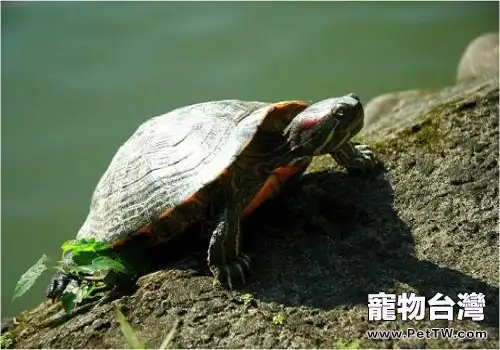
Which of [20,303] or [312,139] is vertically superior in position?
[312,139]

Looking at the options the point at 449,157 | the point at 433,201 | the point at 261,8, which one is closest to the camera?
the point at 433,201

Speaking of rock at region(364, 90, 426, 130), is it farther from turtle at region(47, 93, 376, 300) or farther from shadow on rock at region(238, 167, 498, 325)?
turtle at region(47, 93, 376, 300)

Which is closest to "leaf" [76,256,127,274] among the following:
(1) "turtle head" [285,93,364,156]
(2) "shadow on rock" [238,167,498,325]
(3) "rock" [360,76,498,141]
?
(2) "shadow on rock" [238,167,498,325]

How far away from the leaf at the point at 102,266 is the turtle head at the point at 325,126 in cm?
89

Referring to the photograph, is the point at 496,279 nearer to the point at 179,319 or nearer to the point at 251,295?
the point at 251,295

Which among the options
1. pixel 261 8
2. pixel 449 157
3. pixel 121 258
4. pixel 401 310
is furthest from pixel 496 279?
pixel 261 8

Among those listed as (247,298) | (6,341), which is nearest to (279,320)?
(247,298)

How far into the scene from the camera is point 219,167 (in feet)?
9.16

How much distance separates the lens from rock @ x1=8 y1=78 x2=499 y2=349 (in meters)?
2.47

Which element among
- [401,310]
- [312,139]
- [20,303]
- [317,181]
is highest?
[312,139]

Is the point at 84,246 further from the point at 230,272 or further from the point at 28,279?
the point at 230,272

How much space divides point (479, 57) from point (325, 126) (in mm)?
3636

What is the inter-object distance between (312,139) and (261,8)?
5.61 metres

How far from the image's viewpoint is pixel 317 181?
3.32 m
